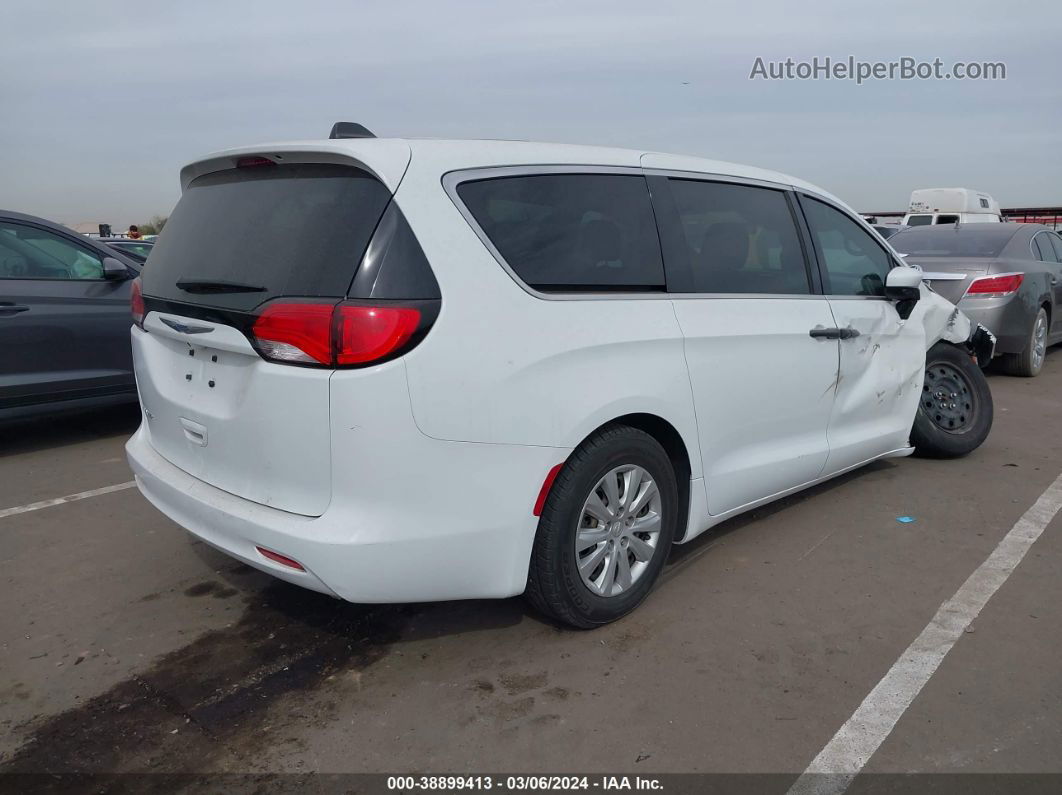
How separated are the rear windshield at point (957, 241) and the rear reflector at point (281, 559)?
7791mm

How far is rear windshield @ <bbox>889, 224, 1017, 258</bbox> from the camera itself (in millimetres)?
8539

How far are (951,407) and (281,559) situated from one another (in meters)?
4.42

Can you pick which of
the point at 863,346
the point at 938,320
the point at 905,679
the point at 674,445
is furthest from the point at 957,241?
the point at 905,679

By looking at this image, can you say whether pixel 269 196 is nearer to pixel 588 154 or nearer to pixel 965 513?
pixel 588 154

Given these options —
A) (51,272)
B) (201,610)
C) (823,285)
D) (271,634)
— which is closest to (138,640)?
(201,610)

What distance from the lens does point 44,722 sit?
2.68 m

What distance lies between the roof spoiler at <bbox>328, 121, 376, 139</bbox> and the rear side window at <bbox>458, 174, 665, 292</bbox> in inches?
21.8

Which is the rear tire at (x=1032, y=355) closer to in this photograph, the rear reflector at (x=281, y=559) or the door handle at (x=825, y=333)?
the door handle at (x=825, y=333)

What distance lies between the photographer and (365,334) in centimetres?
248

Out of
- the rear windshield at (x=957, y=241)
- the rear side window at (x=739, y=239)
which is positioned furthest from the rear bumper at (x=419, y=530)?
the rear windshield at (x=957, y=241)

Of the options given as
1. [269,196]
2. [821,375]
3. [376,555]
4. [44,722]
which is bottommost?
[44,722]

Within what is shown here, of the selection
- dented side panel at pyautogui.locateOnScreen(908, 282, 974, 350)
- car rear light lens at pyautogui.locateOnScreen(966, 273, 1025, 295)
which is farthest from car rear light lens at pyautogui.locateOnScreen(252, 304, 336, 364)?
car rear light lens at pyautogui.locateOnScreen(966, 273, 1025, 295)

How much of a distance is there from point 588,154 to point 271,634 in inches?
85.2

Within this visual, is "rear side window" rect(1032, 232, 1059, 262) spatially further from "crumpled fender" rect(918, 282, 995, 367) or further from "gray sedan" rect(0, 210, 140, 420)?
"gray sedan" rect(0, 210, 140, 420)
